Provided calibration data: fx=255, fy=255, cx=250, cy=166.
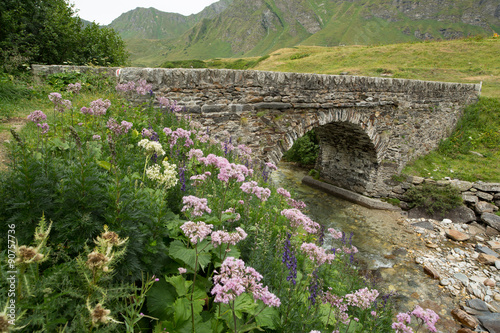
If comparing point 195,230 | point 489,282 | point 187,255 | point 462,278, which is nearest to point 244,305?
point 187,255

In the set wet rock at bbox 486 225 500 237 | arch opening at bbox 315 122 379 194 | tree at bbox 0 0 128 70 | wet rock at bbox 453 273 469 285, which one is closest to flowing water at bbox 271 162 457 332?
wet rock at bbox 453 273 469 285

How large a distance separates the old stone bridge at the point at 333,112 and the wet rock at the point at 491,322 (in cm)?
686

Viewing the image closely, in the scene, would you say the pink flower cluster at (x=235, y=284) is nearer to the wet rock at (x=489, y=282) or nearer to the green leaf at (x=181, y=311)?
the green leaf at (x=181, y=311)

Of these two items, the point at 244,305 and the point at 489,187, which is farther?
the point at 489,187

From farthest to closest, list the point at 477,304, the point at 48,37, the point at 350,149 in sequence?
1. the point at 350,149
2. the point at 48,37
3. the point at 477,304

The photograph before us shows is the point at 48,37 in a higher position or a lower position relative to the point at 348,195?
higher

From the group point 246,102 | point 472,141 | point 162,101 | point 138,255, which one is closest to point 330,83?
point 246,102

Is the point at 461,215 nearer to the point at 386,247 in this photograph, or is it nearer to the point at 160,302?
the point at 386,247

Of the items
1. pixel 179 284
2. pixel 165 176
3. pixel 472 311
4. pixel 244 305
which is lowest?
pixel 472 311

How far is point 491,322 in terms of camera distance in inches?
248

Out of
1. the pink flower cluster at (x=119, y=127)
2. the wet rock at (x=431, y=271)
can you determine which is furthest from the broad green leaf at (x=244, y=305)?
the wet rock at (x=431, y=271)

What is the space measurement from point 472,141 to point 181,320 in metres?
19.3

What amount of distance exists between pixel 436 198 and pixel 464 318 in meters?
6.75

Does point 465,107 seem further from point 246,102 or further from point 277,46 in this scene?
point 277,46
